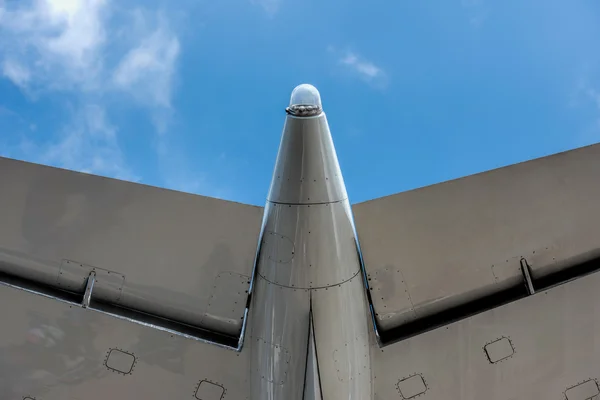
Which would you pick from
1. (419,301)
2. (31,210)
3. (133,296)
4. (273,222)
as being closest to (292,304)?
(273,222)

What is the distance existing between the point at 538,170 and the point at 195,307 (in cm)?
329

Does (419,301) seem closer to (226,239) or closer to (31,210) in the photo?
(226,239)

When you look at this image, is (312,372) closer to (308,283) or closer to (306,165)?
(308,283)

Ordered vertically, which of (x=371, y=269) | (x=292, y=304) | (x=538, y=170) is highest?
(x=538, y=170)

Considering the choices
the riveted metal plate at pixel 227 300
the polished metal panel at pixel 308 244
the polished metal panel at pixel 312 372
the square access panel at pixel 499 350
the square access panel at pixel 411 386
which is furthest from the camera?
the square access panel at pixel 411 386

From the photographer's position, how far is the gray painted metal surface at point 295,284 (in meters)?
4.05

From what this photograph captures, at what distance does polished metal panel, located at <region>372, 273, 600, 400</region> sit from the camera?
4.39 m

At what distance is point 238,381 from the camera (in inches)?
183

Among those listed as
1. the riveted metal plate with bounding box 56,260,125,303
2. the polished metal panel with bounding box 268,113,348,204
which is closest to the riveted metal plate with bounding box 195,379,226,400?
the riveted metal plate with bounding box 56,260,125,303

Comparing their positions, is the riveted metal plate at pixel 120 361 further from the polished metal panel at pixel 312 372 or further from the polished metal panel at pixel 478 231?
the polished metal panel at pixel 478 231

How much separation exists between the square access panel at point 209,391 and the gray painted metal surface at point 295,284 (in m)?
0.07

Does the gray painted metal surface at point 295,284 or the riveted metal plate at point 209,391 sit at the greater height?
the gray painted metal surface at point 295,284

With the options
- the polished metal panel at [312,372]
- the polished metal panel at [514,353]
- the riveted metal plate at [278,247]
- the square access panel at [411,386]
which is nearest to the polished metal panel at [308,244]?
the riveted metal plate at [278,247]

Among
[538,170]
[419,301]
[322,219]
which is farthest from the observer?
[419,301]
